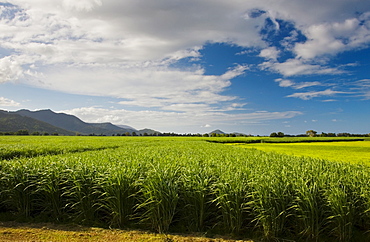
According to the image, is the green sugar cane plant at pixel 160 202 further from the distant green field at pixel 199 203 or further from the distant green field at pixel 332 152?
the distant green field at pixel 332 152

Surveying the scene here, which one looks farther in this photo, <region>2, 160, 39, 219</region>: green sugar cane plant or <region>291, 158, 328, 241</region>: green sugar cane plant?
<region>2, 160, 39, 219</region>: green sugar cane plant

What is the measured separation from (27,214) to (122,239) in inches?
143

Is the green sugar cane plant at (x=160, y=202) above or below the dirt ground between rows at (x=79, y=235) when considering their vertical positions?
above

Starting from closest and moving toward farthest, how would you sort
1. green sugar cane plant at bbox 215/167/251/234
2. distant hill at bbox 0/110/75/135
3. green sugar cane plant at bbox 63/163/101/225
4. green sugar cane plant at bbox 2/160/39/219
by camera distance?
green sugar cane plant at bbox 215/167/251/234, green sugar cane plant at bbox 63/163/101/225, green sugar cane plant at bbox 2/160/39/219, distant hill at bbox 0/110/75/135

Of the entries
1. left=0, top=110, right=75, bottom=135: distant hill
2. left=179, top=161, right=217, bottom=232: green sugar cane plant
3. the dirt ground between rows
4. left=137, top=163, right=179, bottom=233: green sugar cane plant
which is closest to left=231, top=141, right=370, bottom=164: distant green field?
left=179, top=161, right=217, bottom=232: green sugar cane plant

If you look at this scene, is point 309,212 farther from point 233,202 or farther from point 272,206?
point 233,202

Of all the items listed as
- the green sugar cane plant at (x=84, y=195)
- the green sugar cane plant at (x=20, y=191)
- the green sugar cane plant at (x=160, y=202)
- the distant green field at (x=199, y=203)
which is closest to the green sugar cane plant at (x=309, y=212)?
the distant green field at (x=199, y=203)

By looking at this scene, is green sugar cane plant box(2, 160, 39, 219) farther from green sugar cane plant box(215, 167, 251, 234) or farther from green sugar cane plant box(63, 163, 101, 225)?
green sugar cane plant box(215, 167, 251, 234)

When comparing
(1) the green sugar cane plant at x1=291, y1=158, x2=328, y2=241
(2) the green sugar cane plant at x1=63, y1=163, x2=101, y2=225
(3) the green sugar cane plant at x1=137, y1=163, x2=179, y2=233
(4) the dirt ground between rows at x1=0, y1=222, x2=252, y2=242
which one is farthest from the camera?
(2) the green sugar cane plant at x1=63, y1=163, x2=101, y2=225

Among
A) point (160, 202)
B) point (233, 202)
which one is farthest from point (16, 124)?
point (233, 202)

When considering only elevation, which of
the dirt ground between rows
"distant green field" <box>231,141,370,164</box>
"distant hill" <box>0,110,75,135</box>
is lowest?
the dirt ground between rows

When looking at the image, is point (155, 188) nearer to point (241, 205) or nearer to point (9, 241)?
point (241, 205)

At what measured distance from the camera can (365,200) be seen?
5816mm

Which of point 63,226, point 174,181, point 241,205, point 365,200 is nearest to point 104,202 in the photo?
point 63,226
